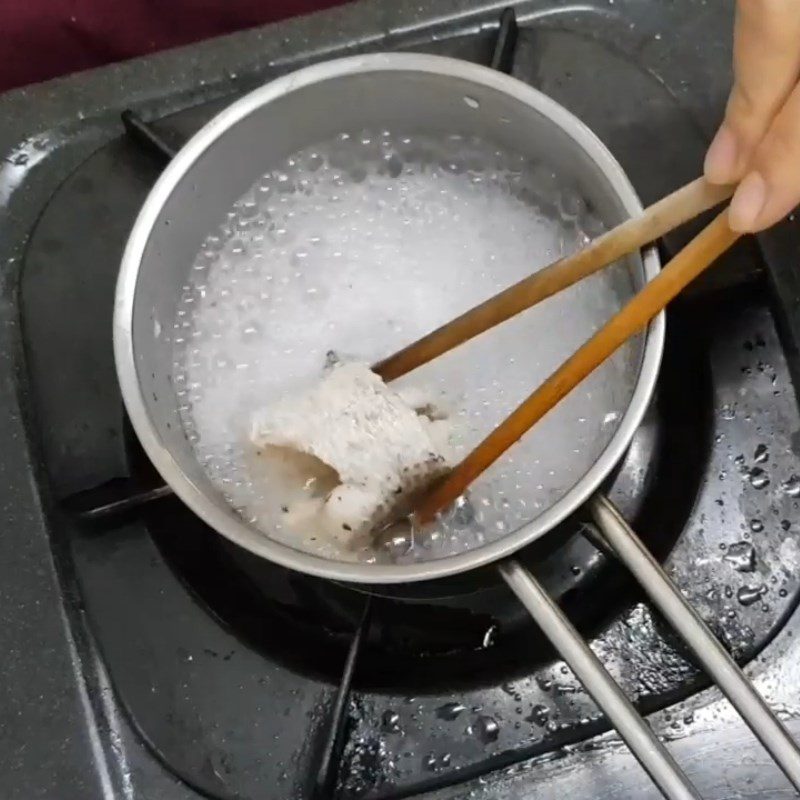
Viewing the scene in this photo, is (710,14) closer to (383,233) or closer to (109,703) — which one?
(383,233)

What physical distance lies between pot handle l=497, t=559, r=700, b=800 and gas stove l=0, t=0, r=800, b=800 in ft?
0.31

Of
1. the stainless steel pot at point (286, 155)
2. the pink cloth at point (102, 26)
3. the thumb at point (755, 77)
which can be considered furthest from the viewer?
the pink cloth at point (102, 26)

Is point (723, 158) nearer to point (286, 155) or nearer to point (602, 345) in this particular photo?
point (602, 345)

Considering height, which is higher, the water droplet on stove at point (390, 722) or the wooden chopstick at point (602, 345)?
the wooden chopstick at point (602, 345)

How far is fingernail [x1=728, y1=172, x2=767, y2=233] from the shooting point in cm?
33

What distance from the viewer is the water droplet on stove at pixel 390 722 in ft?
1.55

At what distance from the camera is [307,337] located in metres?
0.55

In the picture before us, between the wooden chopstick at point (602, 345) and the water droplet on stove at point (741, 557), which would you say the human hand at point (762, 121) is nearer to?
the wooden chopstick at point (602, 345)

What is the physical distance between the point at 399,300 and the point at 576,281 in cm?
14

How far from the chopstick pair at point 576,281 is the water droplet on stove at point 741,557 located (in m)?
0.14

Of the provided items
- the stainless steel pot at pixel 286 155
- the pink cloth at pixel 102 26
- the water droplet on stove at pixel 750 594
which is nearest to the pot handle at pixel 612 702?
the stainless steel pot at pixel 286 155

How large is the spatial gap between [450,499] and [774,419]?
0.62 ft

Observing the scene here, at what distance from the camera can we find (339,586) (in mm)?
514

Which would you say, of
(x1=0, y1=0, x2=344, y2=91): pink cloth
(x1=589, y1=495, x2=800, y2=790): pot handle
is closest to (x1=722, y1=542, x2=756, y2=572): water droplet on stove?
(x1=589, y1=495, x2=800, y2=790): pot handle
